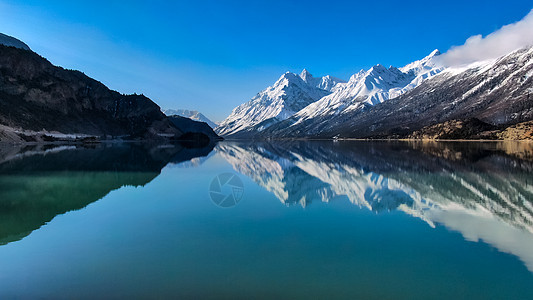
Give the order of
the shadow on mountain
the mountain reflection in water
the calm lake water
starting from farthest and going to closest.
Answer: the shadow on mountain < the mountain reflection in water < the calm lake water

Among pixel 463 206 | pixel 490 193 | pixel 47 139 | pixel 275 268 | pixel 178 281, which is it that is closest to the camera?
pixel 178 281

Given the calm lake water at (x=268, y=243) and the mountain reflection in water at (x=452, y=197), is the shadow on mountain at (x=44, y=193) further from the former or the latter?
the mountain reflection in water at (x=452, y=197)

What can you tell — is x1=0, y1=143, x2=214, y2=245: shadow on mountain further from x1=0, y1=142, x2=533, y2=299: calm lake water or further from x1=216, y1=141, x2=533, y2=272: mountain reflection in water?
x1=216, y1=141, x2=533, y2=272: mountain reflection in water

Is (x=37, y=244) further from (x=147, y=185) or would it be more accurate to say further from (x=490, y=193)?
(x=490, y=193)

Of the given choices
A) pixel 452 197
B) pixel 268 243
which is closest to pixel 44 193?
pixel 268 243

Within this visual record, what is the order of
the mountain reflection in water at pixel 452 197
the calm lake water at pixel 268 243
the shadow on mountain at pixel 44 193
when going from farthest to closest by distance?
the shadow on mountain at pixel 44 193, the mountain reflection in water at pixel 452 197, the calm lake water at pixel 268 243

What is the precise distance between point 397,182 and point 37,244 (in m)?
31.4

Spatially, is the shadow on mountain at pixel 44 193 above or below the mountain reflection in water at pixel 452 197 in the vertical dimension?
above

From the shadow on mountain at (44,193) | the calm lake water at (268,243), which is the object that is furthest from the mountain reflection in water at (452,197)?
the shadow on mountain at (44,193)

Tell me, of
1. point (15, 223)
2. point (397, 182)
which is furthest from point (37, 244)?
point (397, 182)

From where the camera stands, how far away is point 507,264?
11766 mm

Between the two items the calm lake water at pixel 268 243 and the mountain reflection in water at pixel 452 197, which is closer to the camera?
the calm lake water at pixel 268 243

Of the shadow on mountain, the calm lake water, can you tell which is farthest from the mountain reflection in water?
the shadow on mountain

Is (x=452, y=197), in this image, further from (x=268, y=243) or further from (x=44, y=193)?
(x=44, y=193)
